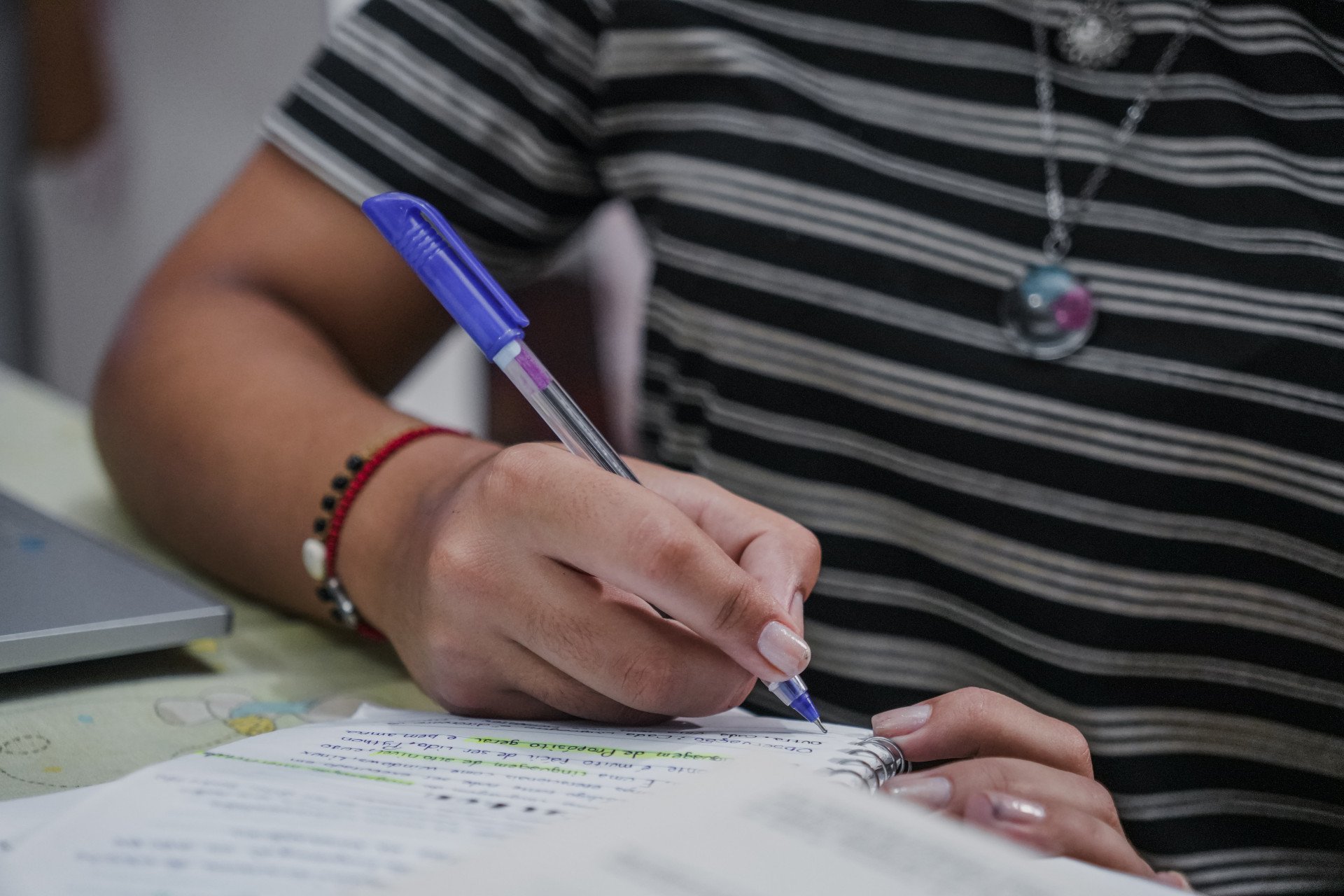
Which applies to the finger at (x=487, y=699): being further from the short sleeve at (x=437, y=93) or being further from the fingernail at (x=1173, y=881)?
the short sleeve at (x=437, y=93)

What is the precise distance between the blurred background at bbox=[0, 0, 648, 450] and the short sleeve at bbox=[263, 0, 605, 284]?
823 mm

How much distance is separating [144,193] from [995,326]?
Answer: 4.73 ft

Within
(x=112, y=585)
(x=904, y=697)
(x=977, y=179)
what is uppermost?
(x=977, y=179)

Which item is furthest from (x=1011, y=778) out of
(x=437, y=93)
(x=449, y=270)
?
(x=437, y=93)

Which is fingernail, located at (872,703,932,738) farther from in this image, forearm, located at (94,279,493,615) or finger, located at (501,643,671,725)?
forearm, located at (94,279,493,615)

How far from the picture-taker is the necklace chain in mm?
465

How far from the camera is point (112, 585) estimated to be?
421 mm

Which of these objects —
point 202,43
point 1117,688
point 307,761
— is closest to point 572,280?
point 202,43

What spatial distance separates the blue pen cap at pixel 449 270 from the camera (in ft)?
1.13

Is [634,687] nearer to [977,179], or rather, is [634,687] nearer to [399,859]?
[399,859]

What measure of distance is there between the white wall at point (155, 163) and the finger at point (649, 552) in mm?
1178

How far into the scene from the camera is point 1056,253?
469 mm

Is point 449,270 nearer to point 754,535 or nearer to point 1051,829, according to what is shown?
point 754,535

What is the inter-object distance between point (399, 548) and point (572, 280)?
1.26 meters
